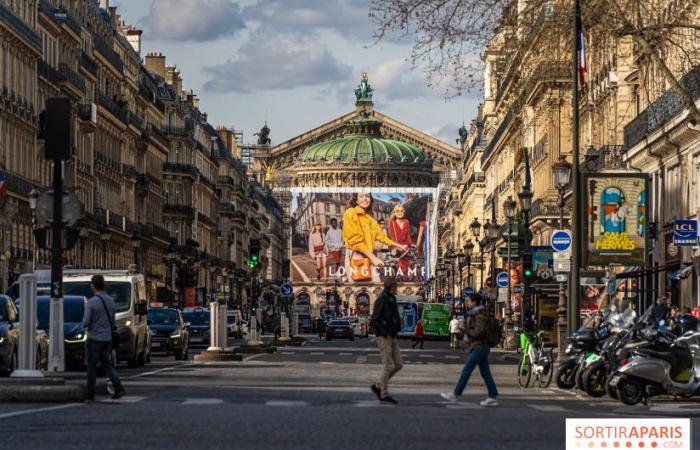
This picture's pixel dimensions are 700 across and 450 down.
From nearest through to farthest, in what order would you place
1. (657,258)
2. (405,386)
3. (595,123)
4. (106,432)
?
(106,432) < (405,386) < (657,258) < (595,123)

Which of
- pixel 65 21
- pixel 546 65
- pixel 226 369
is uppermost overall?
Result: pixel 65 21

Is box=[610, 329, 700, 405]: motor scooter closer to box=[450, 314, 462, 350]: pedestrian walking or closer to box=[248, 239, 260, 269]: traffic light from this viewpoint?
box=[248, 239, 260, 269]: traffic light

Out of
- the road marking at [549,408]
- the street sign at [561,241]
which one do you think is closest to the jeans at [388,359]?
the road marking at [549,408]

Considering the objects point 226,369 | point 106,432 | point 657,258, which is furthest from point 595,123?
point 106,432

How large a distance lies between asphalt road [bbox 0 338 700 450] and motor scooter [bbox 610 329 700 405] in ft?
0.94

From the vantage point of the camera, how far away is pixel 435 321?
116 m

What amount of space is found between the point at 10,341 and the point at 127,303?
1096 cm

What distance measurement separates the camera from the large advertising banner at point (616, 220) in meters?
44.7

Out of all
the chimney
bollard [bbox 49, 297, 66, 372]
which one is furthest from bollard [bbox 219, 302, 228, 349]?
the chimney

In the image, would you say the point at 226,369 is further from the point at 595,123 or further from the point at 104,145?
the point at 104,145

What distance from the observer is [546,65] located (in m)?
34.8

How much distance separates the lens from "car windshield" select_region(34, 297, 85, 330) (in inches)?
Answer: 1542

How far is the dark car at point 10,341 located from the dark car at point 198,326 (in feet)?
113

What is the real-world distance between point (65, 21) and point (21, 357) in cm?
5836
